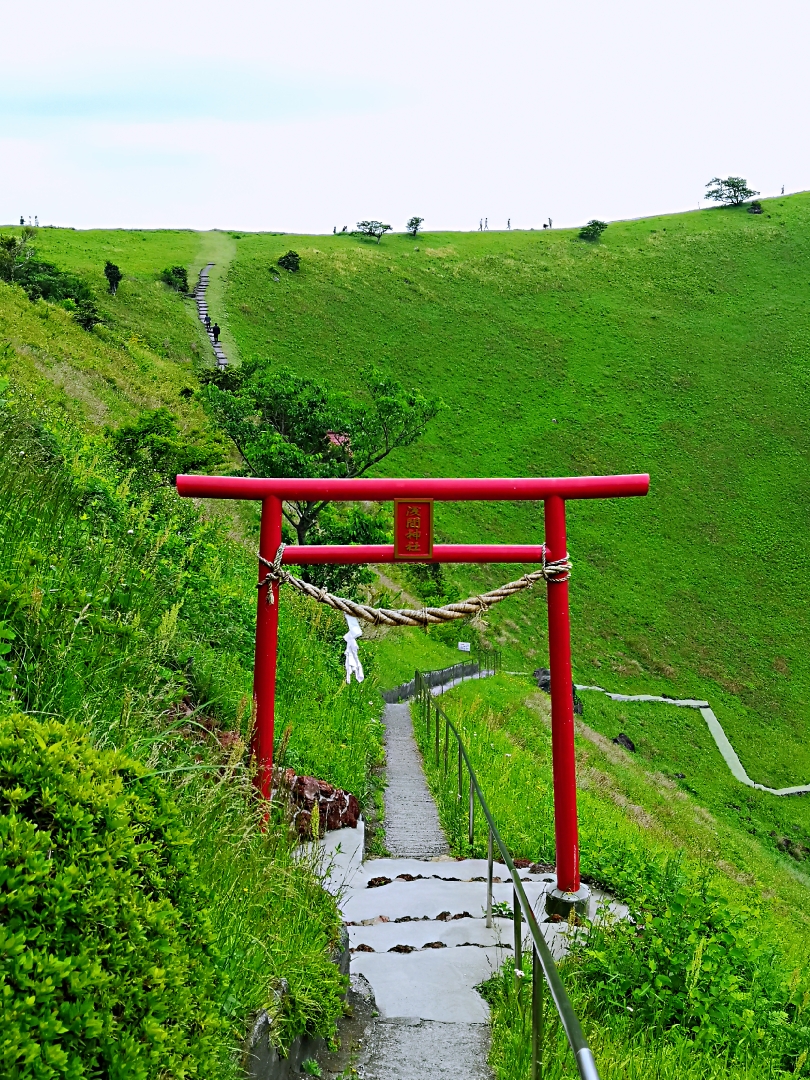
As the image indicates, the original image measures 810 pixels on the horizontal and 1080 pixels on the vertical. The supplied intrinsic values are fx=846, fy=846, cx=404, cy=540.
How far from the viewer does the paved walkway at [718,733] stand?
76.2ft

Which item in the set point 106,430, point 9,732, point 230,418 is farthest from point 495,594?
point 230,418

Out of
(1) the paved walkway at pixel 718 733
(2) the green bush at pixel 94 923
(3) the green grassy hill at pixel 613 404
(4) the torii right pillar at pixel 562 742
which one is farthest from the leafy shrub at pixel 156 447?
(1) the paved walkway at pixel 718 733

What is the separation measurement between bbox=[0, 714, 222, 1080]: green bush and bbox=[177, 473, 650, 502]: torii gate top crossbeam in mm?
2958

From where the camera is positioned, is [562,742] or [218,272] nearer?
[562,742]

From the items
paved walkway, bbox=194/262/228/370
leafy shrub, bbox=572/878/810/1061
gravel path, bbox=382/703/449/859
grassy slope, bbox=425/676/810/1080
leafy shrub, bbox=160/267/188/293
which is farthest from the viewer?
leafy shrub, bbox=160/267/188/293

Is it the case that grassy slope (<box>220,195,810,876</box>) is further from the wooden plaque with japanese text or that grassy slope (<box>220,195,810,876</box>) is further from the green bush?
the green bush

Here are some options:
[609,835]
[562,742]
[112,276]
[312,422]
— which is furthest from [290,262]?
[562,742]

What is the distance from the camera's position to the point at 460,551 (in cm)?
554

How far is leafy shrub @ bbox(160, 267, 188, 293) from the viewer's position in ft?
154

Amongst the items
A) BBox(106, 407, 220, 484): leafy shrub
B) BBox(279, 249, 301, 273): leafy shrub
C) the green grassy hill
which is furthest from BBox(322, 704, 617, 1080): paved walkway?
BBox(279, 249, 301, 273): leafy shrub

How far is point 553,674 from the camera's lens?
548 cm

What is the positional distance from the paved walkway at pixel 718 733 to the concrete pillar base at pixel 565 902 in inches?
785

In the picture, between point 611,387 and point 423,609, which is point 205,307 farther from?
point 423,609

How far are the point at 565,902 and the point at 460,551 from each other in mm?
2246
